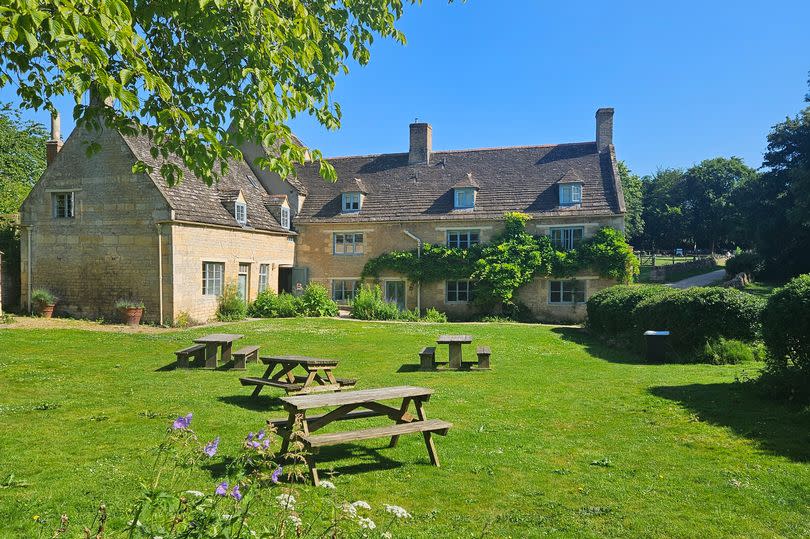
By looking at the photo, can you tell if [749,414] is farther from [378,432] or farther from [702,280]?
[702,280]

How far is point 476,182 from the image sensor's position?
3098cm

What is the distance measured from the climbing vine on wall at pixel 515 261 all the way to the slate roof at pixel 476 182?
1.30 metres

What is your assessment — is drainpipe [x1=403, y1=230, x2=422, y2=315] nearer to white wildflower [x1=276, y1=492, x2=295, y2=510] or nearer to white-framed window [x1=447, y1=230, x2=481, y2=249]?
white-framed window [x1=447, y1=230, x2=481, y2=249]

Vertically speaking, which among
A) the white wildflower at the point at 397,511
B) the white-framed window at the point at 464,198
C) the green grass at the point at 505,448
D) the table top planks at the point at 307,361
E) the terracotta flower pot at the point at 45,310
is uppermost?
the white-framed window at the point at 464,198

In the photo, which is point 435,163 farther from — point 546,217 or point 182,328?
point 182,328

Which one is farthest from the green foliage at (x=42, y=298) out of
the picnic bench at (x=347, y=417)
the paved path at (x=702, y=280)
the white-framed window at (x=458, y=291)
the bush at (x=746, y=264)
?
the bush at (x=746, y=264)

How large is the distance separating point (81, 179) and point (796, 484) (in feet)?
79.3

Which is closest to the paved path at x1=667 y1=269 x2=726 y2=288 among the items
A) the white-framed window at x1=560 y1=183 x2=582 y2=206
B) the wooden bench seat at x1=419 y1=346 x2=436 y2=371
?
the white-framed window at x1=560 y1=183 x2=582 y2=206

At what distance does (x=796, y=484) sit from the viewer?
5812mm

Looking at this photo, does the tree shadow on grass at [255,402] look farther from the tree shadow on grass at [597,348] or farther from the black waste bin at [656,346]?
the black waste bin at [656,346]

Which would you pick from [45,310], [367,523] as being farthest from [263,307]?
[367,523]

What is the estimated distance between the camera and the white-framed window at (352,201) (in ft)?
103

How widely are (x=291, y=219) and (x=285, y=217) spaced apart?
0.98 meters

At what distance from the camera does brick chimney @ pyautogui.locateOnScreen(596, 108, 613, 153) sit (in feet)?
99.8
